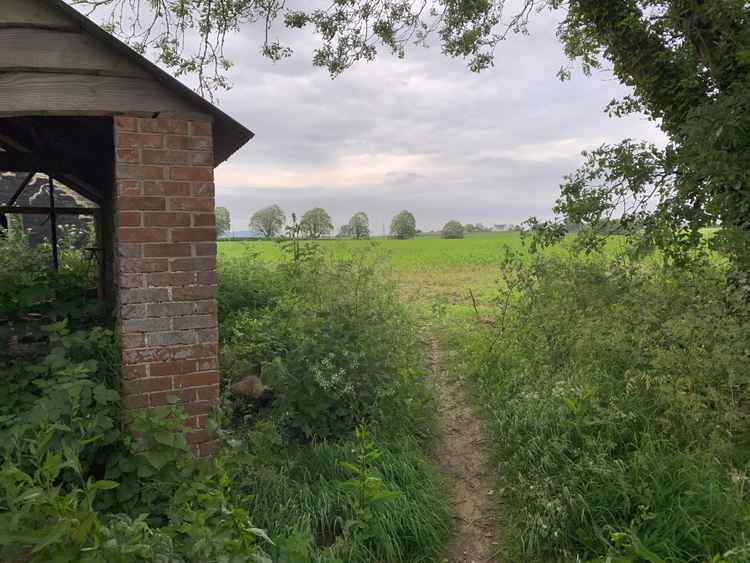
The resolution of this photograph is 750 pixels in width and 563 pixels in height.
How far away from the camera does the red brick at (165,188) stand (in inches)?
124

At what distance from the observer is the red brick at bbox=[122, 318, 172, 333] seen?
315 centimetres

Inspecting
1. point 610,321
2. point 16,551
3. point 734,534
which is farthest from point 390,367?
point 16,551

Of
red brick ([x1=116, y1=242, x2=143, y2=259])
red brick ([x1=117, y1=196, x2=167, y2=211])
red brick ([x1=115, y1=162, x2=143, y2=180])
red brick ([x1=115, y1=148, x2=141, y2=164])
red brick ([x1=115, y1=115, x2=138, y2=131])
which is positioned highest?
red brick ([x1=115, y1=115, x2=138, y2=131])

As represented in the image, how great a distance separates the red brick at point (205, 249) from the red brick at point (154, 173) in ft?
1.62

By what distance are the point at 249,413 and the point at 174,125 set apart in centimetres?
258

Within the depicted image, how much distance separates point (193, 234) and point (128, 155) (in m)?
0.63

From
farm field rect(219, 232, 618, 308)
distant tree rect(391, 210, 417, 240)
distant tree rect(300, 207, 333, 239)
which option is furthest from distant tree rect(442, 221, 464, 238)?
distant tree rect(300, 207, 333, 239)

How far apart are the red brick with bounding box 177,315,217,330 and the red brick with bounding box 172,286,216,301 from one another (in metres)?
0.13

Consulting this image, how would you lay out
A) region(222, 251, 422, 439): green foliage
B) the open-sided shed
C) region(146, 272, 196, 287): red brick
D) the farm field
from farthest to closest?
the farm field
region(222, 251, 422, 439): green foliage
region(146, 272, 196, 287): red brick
the open-sided shed

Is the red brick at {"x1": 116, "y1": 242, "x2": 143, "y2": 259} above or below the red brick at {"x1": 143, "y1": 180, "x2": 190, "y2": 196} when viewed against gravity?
below

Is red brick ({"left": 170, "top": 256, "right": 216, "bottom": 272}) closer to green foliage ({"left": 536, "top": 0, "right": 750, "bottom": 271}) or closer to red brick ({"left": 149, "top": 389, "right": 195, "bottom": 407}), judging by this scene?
red brick ({"left": 149, "top": 389, "right": 195, "bottom": 407})

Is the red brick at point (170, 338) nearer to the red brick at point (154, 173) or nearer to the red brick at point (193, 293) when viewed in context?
the red brick at point (193, 293)

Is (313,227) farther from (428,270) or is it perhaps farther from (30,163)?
(428,270)

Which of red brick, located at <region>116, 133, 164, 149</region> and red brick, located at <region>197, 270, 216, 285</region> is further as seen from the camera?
red brick, located at <region>197, 270, 216, 285</region>
